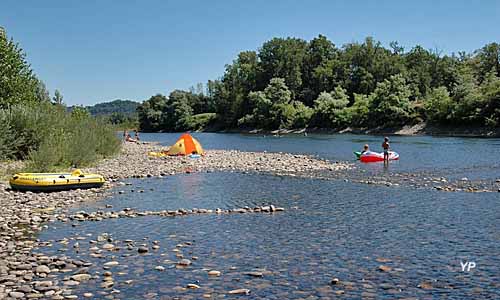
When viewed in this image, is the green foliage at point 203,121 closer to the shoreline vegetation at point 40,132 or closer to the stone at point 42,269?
the shoreline vegetation at point 40,132

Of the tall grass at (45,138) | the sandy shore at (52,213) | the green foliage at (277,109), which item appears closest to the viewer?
the sandy shore at (52,213)

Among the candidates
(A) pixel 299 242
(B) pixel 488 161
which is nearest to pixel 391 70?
(B) pixel 488 161

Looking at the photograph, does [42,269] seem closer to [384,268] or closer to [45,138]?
[384,268]

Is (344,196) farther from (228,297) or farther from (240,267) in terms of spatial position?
(228,297)

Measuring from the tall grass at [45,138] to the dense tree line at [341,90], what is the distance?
66833mm

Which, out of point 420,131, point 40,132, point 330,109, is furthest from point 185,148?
point 330,109

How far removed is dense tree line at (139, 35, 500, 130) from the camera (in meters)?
97.4

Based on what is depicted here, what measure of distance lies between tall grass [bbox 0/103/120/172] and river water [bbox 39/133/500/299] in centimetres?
779

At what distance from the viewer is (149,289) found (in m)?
11.6

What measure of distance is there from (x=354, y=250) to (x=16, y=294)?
8.91 meters

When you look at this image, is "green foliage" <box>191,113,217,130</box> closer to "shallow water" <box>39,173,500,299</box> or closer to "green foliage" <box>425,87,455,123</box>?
"green foliage" <box>425,87,455,123</box>

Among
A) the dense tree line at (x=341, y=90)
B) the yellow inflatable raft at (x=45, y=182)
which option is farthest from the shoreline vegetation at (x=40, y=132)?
the dense tree line at (x=341, y=90)

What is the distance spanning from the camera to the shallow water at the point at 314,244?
38.8 feet

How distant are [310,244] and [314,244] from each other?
0.12 meters
